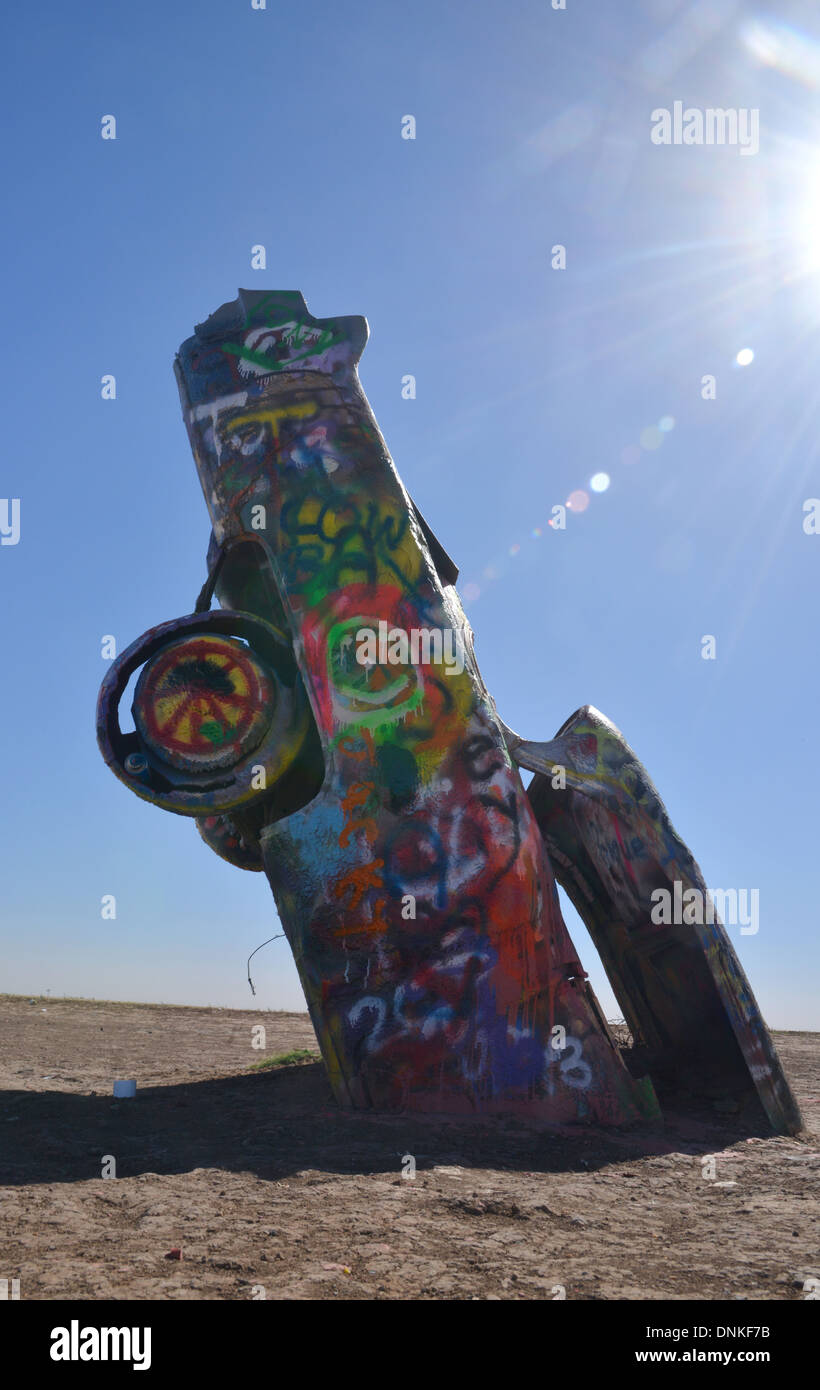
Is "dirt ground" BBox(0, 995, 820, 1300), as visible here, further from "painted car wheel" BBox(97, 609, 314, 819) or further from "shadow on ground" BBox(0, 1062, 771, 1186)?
"painted car wheel" BBox(97, 609, 314, 819)

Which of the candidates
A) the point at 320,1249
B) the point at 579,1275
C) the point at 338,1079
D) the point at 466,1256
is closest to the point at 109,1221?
the point at 320,1249

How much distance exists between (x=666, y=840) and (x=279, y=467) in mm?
4022

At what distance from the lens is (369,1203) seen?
3973 millimetres

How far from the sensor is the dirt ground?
3084 mm

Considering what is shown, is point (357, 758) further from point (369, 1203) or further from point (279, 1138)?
point (369, 1203)

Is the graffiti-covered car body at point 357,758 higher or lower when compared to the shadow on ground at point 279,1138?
higher

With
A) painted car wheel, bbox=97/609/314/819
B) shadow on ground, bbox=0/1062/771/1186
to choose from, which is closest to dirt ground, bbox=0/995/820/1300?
shadow on ground, bbox=0/1062/771/1186

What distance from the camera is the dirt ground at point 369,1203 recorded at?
10.1 feet

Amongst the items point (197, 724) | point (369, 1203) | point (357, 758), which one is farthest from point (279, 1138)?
point (197, 724)

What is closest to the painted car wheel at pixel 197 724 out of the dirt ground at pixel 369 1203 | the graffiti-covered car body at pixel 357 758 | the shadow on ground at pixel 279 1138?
the graffiti-covered car body at pixel 357 758

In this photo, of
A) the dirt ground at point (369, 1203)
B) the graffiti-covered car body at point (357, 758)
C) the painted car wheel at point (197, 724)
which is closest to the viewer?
the dirt ground at point (369, 1203)

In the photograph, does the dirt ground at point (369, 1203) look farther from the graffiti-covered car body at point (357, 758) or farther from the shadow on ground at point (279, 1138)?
the graffiti-covered car body at point (357, 758)
